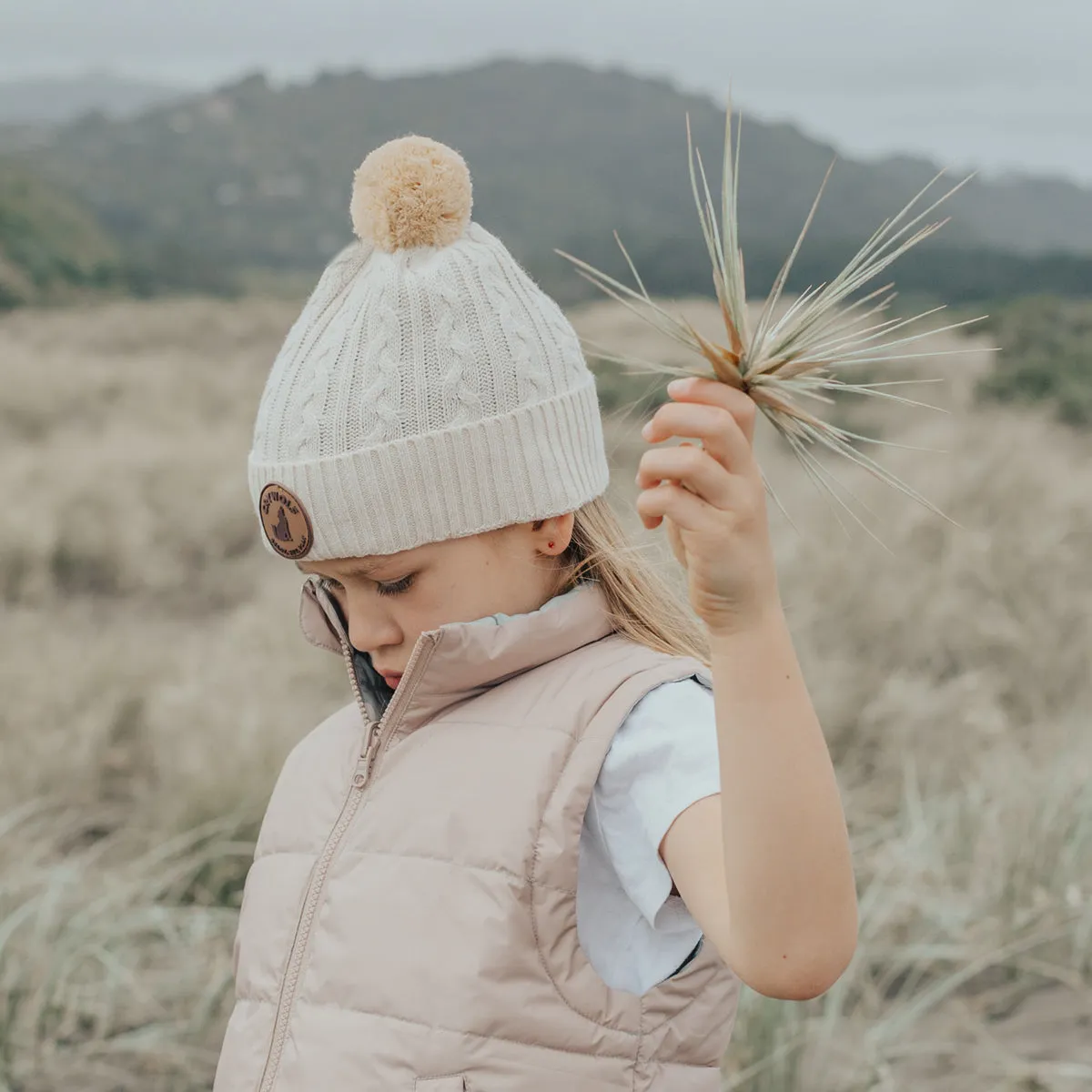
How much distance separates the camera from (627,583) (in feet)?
5.47

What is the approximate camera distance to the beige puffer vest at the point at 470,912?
53.9 inches

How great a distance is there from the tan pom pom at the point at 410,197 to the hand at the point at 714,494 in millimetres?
686

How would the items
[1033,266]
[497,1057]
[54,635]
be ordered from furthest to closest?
[1033,266]
[54,635]
[497,1057]

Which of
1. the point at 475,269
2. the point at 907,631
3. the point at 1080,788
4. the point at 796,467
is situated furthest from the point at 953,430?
the point at 475,269

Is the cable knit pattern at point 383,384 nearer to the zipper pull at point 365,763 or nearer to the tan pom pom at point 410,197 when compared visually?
the tan pom pom at point 410,197

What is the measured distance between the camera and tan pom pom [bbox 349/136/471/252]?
1638 mm

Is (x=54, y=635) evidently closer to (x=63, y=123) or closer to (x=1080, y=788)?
(x=1080, y=788)

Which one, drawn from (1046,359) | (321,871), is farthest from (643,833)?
(1046,359)

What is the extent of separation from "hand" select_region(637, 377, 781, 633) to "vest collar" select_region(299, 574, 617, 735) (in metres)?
0.47

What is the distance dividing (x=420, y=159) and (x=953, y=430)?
8.03 metres

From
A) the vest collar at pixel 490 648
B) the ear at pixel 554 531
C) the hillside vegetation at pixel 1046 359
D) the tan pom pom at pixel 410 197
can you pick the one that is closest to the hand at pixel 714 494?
the vest collar at pixel 490 648

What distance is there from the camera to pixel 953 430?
9.14 metres

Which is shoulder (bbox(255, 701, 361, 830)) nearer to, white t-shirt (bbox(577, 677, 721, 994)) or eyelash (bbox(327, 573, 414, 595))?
eyelash (bbox(327, 573, 414, 595))

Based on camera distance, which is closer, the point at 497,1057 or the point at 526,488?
the point at 497,1057
